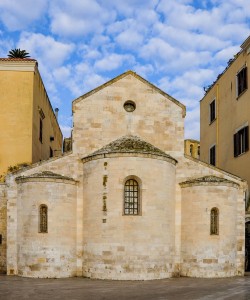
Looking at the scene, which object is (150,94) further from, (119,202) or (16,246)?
(16,246)

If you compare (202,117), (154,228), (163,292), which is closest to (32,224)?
(154,228)

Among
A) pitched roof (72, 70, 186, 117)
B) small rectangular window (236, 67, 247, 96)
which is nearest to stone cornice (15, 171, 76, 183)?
pitched roof (72, 70, 186, 117)

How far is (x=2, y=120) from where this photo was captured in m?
28.2

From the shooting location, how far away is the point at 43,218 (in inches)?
898

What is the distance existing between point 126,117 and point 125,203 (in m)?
4.93

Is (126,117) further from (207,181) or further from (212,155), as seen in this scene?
(212,155)

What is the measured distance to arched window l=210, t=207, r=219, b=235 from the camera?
2338 cm

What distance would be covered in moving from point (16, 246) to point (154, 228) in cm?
695

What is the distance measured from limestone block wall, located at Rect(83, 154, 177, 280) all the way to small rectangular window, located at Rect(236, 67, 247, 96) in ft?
34.3

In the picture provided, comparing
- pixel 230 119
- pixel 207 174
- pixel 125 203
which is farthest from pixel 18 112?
pixel 230 119

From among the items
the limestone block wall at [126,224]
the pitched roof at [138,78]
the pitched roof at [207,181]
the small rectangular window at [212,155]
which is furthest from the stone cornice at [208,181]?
the small rectangular window at [212,155]

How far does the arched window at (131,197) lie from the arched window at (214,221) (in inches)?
156

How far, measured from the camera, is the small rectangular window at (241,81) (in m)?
30.3

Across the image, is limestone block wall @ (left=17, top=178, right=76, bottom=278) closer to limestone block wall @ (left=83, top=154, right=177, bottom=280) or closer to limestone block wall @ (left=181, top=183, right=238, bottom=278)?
limestone block wall @ (left=83, top=154, right=177, bottom=280)
